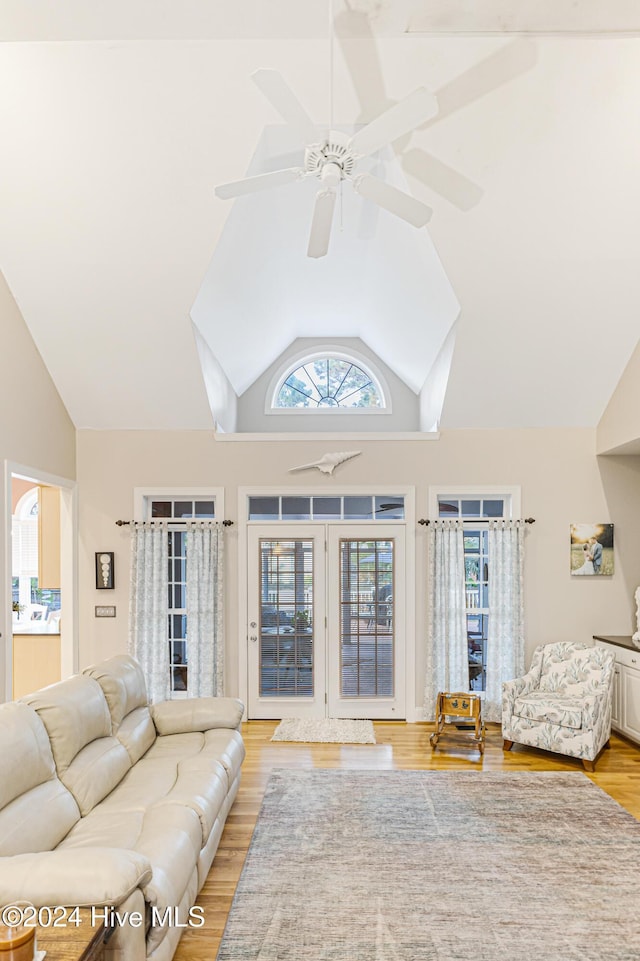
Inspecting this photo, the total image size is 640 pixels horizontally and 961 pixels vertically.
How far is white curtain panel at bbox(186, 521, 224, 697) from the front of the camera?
589 cm

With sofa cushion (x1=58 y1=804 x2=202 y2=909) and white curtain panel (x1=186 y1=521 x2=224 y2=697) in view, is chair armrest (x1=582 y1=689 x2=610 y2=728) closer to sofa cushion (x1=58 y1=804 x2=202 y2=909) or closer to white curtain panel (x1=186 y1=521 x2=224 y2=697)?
white curtain panel (x1=186 y1=521 x2=224 y2=697)

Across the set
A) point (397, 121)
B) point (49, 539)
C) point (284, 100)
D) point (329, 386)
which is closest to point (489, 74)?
point (397, 121)

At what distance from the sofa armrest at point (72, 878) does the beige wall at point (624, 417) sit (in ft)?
15.4

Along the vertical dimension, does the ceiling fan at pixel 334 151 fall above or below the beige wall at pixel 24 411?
above

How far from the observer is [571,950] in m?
2.68

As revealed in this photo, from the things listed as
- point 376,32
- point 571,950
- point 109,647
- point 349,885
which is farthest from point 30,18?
point 109,647

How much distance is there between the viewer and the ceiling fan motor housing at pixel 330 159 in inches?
106

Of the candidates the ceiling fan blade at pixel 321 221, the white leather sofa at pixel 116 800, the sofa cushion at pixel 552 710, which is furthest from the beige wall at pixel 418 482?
the ceiling fan blade at pixel 321 221

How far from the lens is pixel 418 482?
6.02 meters

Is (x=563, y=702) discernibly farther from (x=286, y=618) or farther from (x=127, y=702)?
(x=127, y=702)

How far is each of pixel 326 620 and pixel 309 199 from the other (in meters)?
3.51

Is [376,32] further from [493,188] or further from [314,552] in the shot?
[314,552]

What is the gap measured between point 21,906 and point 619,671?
196 inches

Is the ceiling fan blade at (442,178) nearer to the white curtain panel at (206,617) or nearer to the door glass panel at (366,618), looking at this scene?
the door glass panel at (366,618)
